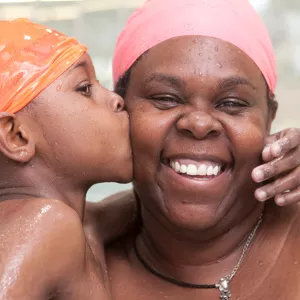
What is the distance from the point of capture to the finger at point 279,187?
1257 mm

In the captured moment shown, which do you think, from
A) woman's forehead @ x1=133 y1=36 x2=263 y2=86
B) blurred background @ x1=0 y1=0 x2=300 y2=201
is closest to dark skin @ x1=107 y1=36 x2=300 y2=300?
woman's forehead @ x1=133 y1=36 x2=263 y2=86

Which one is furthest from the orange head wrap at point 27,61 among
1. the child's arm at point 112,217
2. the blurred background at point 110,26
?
the blurred background at point 110,26

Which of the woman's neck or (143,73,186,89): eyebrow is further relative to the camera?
the woman's neck

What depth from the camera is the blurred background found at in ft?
9.36

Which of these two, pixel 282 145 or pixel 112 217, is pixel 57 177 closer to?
pixel 112 217

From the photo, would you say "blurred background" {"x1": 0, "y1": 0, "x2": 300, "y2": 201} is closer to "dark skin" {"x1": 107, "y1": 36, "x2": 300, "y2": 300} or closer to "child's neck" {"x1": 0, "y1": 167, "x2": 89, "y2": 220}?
"dark skin" {"x1": 107, "y1": 36, "x2": 300, "y2": 300}

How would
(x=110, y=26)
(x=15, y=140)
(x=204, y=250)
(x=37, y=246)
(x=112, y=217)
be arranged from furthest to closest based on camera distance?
(x=110, y=26)
(x=112, y=217)
(x=204, y=250)
(x=15, y=140)
(x=37, y=246)

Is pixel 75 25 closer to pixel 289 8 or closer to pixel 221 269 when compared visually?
pixel 289 8

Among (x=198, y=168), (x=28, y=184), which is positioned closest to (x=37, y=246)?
(x=28, y=184)

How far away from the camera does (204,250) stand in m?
1.38

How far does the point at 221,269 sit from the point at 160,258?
16cm

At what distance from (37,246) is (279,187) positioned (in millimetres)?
557

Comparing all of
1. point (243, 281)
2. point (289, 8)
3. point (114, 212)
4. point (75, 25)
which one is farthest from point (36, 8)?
point (243, 281)

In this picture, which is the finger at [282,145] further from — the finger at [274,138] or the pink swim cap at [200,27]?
the pink swim cap at [200,27]
